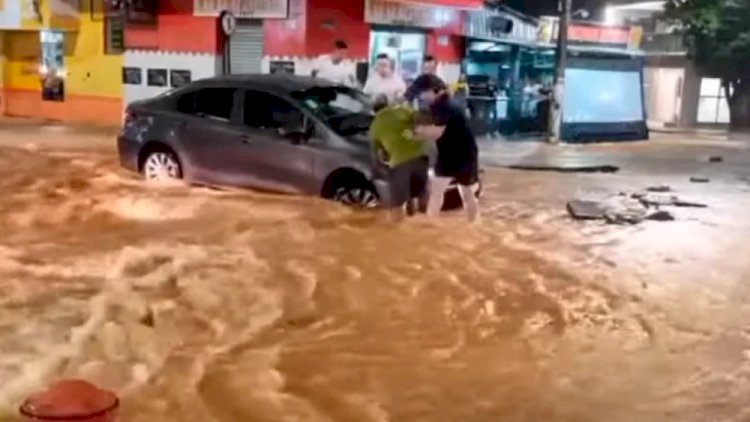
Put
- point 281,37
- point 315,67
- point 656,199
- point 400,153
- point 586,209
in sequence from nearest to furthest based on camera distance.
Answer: point 400,153, point 586,209, point 656,199, point 315,67, point 281,37

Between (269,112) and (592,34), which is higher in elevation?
(592,34)

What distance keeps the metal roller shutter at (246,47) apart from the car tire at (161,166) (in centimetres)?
812

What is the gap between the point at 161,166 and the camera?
45.6 ft

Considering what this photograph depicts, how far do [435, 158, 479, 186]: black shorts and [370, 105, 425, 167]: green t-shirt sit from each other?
1.22 ft

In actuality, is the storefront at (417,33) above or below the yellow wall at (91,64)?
above

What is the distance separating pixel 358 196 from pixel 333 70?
8607mm

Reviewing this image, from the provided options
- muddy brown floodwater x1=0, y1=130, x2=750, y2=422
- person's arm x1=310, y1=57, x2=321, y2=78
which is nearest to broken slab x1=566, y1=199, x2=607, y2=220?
muddy brown floodwater x1=0, y1=130, x2=750, y2=422

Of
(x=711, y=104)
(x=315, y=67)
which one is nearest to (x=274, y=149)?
(x=315, y=67)

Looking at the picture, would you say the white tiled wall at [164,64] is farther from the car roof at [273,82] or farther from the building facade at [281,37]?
the car roof at [273,82]

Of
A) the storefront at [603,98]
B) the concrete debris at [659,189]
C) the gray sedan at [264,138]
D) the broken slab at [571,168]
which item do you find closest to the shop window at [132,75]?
the broken slab at [571,168]

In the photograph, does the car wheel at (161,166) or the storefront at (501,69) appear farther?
the storefront at (501,69)

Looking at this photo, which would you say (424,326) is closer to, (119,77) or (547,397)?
(547,397)

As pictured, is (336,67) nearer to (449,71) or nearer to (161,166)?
(449,71)

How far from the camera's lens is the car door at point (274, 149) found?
12320 mm
